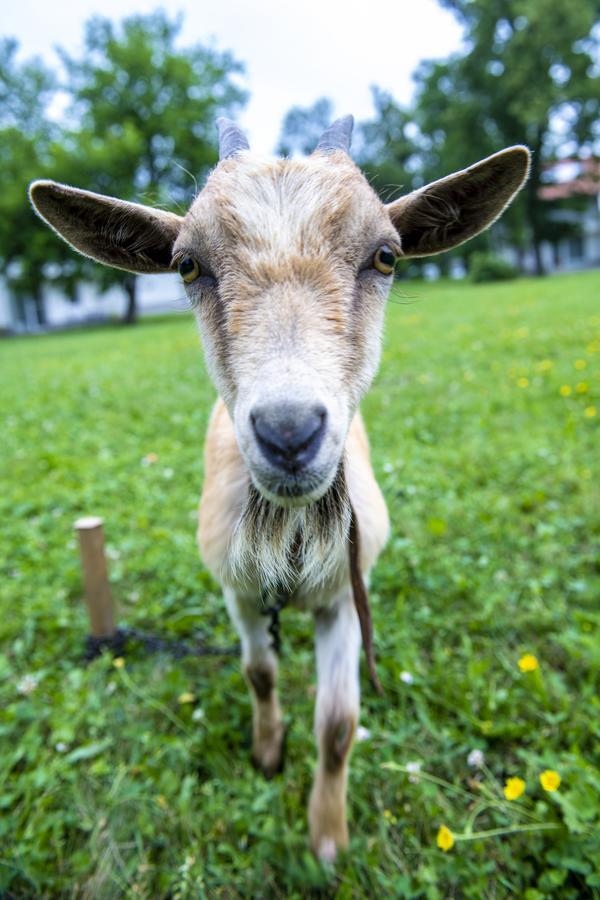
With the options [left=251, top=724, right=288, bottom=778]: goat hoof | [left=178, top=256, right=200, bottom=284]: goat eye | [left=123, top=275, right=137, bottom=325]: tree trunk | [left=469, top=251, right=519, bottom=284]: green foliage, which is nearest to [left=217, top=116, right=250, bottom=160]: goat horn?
[left=178, top=256, right=200, bottom=284]: goat eye

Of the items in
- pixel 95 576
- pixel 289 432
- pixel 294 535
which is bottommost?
pixel 95 576

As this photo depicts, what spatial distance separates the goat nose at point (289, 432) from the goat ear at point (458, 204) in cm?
96

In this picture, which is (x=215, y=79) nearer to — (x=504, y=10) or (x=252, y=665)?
(x=504, y=10)

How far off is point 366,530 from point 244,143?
143cm

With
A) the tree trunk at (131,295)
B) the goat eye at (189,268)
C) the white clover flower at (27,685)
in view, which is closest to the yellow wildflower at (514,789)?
the goat eye at (189,268)

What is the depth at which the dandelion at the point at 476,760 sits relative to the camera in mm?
2084

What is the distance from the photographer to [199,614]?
308 centimetres

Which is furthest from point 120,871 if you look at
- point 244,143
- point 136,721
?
point 244,143

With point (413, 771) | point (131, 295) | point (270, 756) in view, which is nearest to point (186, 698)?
point (270, 756)

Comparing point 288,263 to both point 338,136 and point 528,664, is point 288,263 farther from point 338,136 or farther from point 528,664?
point 528,664

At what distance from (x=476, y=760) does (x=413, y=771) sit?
238mm

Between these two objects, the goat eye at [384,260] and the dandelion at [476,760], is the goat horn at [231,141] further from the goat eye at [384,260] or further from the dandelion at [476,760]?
the dandelion at [476,760]

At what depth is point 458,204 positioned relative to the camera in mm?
1900

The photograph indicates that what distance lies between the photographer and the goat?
138 cm
